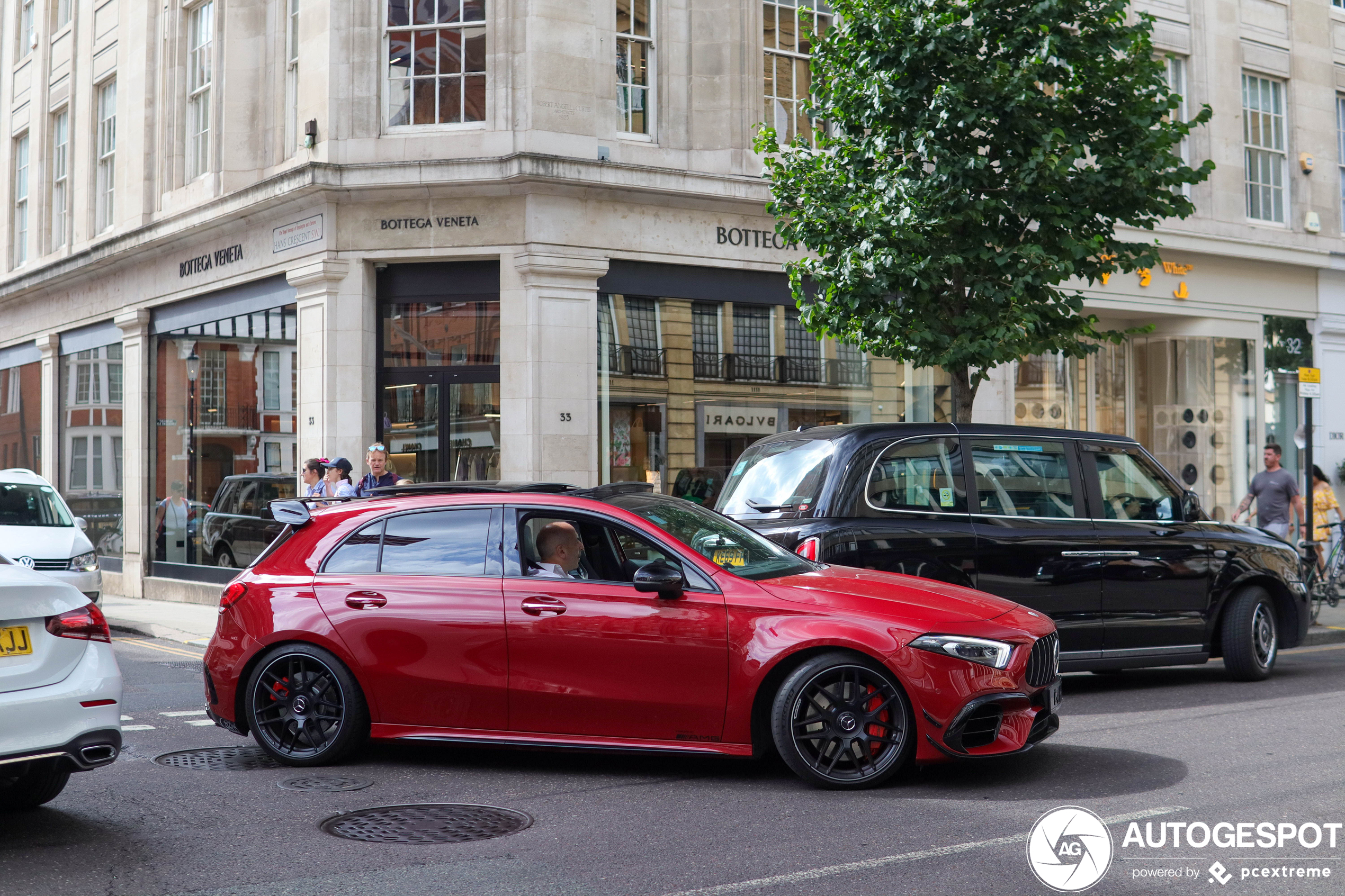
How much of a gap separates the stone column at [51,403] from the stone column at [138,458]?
13.1 feet

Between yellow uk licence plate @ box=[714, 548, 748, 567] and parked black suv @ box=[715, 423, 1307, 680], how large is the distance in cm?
176

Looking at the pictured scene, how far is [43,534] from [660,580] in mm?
11026

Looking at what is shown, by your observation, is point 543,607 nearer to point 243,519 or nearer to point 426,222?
point 426,222

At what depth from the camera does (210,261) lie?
62.4 ft

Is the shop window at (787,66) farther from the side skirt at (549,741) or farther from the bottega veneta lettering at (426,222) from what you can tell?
the side skirt at (549,741)

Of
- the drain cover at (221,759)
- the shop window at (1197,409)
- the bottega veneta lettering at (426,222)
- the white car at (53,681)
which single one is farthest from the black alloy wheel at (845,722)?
the shop window at (1197,409)

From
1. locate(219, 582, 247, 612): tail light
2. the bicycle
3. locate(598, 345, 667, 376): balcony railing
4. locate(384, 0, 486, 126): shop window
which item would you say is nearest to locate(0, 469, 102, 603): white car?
locate(384, 0, 486, 126): shop window

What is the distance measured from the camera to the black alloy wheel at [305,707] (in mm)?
6945

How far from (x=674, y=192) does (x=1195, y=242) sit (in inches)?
393

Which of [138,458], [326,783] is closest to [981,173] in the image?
[326,783]

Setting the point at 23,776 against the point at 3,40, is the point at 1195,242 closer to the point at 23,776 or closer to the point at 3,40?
the point at 23,776

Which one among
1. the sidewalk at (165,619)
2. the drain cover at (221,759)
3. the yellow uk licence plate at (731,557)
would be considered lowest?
the sidewalk at (165,619)

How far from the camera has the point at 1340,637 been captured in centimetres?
1400

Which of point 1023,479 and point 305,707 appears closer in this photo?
point 305,707
